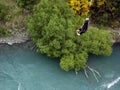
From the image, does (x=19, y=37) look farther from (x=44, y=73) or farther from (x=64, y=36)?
(x=64, y=36)

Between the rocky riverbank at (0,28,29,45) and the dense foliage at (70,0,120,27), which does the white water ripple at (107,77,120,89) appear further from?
the rocky riverbank at (0,28,29,45)

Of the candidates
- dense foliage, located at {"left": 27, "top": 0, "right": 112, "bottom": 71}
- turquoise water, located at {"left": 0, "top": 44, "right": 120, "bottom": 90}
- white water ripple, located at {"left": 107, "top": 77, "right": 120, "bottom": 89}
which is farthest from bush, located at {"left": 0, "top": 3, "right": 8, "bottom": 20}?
white water ripple, located at {"left": 107, "top": 77, "right": 120, "bottom": 89}

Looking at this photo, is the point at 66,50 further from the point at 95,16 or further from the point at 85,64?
the point at 95,16

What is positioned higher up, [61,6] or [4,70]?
[61,6]

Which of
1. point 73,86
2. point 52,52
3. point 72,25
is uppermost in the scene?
point 72,25

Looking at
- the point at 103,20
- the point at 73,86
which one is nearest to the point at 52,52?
the point at 73,86

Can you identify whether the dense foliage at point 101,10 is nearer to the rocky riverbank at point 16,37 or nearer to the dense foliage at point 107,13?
the dense foliage at point 107,13

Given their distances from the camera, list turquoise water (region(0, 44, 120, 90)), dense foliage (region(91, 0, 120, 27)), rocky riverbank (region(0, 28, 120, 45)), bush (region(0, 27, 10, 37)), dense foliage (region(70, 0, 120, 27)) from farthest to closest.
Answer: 1. rocky riverbank (region(0, 28, 120, 45))
2. bush (region(0, 27, 10, 37))
3. dense foliage (region(91, 0, 120, 27))
4. dense foliage (region(70, 0, 120, 27))
5. turquoise water (region(0, 44, 120, 90))

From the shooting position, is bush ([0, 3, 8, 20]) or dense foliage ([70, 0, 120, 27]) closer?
dense foliage ([70, 0, 120, 27])
